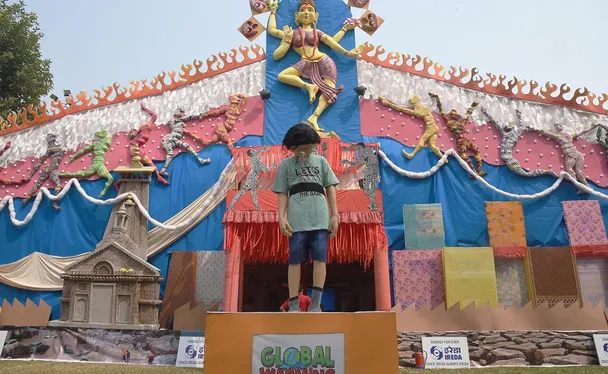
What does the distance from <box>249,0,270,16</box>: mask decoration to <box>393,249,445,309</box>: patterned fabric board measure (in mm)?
5850

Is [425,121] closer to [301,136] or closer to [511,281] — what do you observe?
[511,281]

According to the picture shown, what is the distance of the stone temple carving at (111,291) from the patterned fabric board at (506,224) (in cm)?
582

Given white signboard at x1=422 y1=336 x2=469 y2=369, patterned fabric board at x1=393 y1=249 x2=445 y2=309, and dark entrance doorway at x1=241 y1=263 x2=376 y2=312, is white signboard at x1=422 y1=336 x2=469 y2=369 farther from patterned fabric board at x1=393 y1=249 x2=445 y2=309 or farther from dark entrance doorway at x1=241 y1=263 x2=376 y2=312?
dark entrance doorway at x1=241 y1=263 x2=376 y2=312

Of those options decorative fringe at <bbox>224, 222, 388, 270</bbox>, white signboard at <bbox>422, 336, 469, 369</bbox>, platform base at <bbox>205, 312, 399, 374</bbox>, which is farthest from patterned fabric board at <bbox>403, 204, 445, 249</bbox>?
platform base at <bbox>205, 312, 399, 374</bbox>

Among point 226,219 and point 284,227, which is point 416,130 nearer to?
point 226,219

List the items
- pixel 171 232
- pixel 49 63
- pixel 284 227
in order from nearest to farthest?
pixel 284 227, pixel 171 232, pixel 49 63

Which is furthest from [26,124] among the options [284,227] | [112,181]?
[284,227]

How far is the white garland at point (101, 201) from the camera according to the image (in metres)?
8.79

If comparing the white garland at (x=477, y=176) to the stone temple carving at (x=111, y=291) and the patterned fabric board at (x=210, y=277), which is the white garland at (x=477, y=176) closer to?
the patterned fabric board at (x=210, y=277)

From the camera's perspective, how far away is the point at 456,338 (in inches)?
239

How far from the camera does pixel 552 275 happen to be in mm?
8141

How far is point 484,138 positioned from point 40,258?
28.5ft

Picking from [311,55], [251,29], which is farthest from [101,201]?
[311,55]

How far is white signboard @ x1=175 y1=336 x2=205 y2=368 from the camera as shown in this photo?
240 inches
